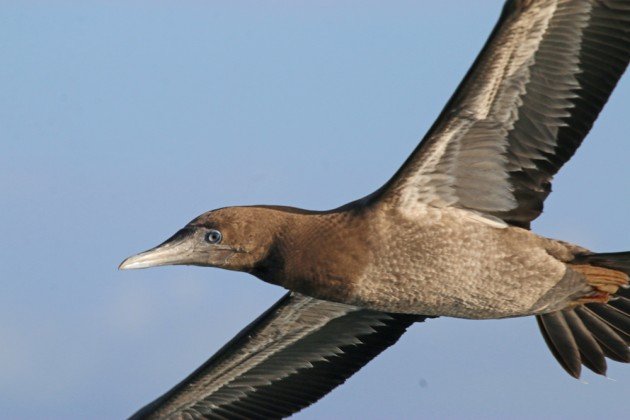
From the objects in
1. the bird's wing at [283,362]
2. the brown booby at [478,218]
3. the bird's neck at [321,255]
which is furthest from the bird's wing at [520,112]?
the bird's wing at [283,362]

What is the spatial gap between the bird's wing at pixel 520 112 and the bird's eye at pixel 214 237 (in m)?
1.13

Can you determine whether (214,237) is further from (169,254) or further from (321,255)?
(321,255)

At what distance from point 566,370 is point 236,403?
2.79 m

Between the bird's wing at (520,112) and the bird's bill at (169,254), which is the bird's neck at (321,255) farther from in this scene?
the bird's bill at (169,254)

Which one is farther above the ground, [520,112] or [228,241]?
[520,112]

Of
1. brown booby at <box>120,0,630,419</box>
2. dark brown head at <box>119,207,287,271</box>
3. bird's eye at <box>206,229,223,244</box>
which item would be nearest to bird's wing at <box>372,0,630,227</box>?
brown booby at <box>120,0,630,419</box>

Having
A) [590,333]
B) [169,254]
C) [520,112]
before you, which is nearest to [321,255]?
[169,254]

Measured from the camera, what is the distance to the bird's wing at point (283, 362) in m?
10.6

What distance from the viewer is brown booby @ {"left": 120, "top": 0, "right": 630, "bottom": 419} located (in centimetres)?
871

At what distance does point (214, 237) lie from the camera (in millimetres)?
9094

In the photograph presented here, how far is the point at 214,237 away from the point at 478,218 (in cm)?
179

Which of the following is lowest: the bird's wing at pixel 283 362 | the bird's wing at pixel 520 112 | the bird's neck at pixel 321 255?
the bird's wing at pixel 283 362

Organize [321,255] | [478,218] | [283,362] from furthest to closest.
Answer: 1. [283,362]
2. [478,218]
3. [321,255]

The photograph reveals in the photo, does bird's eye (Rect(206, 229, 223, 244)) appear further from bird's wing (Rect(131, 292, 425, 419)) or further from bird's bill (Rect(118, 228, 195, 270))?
bird's wing (Rect(131, 292, 425, 419))
